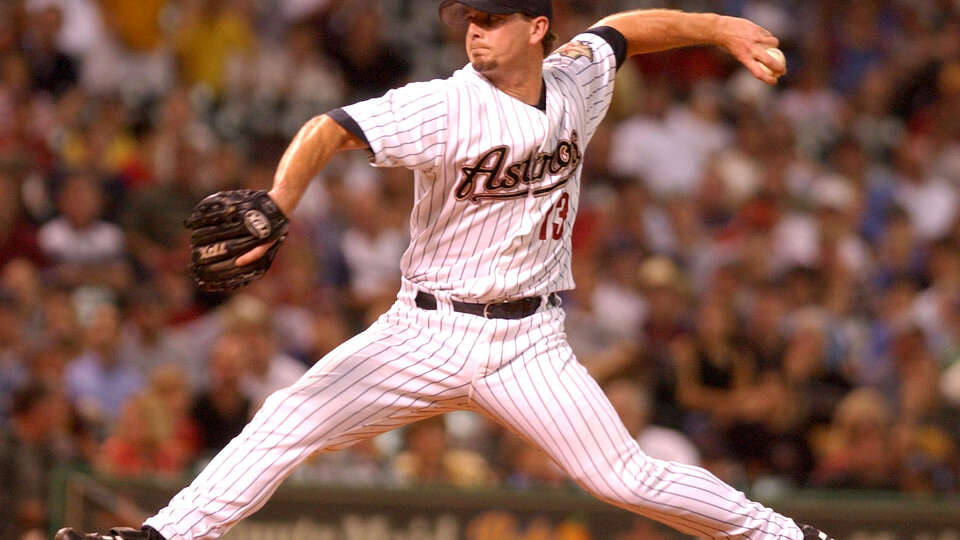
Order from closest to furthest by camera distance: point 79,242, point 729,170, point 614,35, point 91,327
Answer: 1. point 614,35
2. point 91,327
3. point 79,242
4. point 729,170

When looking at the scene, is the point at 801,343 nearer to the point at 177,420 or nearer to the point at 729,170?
the point at 729,170

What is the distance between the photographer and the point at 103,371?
744 cm

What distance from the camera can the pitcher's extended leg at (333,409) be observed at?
3.83 m

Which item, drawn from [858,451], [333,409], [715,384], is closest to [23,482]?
[333,409]

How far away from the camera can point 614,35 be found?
14.7 ft

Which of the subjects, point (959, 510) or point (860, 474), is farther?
point (860, 474)

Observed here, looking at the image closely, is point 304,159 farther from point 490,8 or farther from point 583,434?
point 583,434

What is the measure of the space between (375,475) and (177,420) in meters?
0.99

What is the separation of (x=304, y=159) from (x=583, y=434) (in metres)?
1.07

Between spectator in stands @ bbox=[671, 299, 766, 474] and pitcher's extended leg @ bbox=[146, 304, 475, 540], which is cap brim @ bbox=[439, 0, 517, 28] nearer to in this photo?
pitcher's extended leg @ bbox=[146, 304, 475, 540]

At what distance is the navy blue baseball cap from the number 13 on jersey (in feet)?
1.65

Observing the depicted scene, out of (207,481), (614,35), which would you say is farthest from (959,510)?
(207,481)

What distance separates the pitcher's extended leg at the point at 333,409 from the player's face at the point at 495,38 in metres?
0.70

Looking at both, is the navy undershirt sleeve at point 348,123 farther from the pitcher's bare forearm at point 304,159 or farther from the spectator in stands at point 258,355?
the spectator in stands at point 258,355
